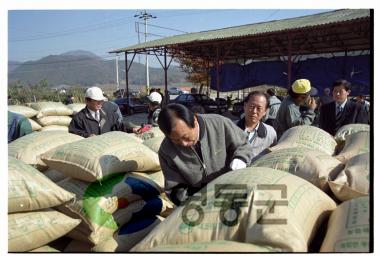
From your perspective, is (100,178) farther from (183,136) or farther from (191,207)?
(191,207)

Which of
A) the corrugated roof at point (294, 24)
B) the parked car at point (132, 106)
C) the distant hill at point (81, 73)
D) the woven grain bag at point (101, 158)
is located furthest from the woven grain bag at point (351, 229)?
the distant hill at point (81, 73)

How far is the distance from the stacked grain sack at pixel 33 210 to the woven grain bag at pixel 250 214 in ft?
2.16

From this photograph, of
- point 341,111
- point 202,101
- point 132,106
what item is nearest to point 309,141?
point 341,111

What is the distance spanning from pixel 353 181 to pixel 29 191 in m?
1.62

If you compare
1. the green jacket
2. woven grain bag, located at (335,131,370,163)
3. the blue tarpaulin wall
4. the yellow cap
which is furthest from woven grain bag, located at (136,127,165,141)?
the blue tarpaulin wall

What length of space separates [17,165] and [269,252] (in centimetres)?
139

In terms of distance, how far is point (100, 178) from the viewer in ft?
6.75

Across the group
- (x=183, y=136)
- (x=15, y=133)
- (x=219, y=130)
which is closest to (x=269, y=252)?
(x=183, y=136)

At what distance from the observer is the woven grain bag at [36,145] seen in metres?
2.48

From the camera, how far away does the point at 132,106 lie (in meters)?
17.0

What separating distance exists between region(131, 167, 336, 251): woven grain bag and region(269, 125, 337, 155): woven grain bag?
0.75 metres

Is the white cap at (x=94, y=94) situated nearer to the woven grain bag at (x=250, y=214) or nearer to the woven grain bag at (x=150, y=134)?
the woven grain bag at (x=150, y=134)

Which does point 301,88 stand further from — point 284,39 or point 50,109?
point 284,39

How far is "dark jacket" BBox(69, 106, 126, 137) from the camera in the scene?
3.34 m
